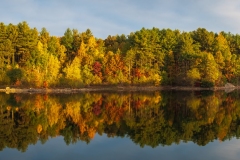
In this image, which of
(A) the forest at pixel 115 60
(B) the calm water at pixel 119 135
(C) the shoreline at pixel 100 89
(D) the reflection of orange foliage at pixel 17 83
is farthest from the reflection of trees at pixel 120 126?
(A) the forest at pixel 115 60

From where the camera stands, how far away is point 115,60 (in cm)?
5369

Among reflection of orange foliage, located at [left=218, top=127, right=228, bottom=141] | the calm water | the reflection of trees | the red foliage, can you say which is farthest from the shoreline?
reflection of orange foliage, located at [left=218, top=127, right=228, bottom=141]

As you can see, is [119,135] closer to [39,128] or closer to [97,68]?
[39,128]

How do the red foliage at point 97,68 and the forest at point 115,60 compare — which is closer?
the forest at point 115,60

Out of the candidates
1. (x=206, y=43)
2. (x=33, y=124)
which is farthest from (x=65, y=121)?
(x=206, y=43)

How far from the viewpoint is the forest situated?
153 ft

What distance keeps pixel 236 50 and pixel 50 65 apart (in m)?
43.4

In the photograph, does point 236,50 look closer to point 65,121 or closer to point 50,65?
point 50,65

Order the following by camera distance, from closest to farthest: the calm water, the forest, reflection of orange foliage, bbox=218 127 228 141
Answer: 1. the calm water
2. reflection of orange foliage, bbox=218 127 228 141
3. the forest

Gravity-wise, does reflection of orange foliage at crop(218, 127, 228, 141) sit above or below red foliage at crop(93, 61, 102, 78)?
below

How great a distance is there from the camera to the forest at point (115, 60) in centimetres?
4656

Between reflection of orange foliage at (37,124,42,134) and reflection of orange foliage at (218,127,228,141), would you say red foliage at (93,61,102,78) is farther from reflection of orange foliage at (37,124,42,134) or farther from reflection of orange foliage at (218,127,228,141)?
reflection of orange foliage at (218,127,228,141)

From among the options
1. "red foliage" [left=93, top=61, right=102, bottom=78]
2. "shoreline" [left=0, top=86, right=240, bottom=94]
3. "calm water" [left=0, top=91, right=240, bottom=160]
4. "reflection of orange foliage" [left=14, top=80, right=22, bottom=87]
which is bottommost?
"calm water" [left=0, top=91, right=240, bottom=160]

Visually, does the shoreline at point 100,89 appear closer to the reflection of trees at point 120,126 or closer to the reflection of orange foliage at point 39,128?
the reflection of trees at point 120,126
